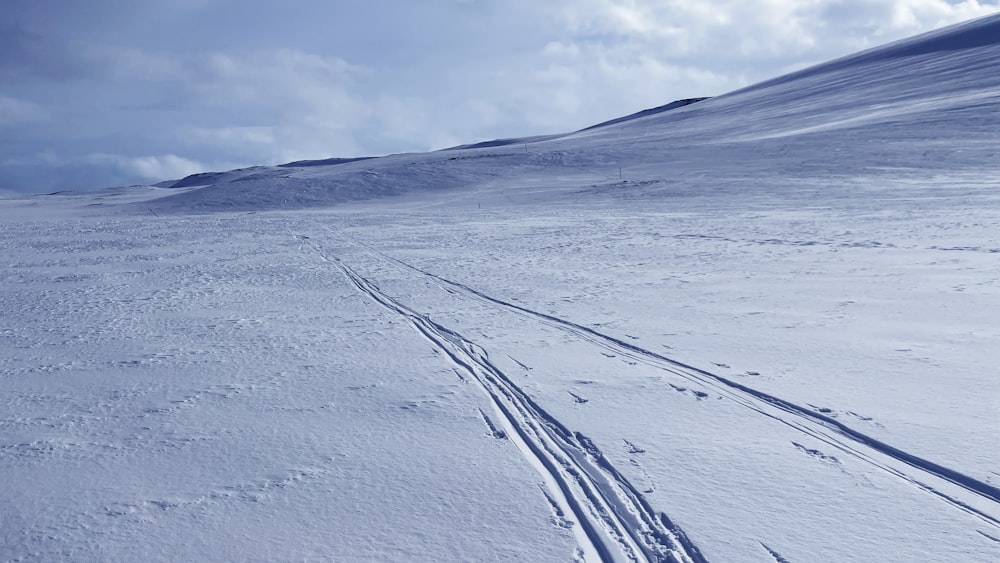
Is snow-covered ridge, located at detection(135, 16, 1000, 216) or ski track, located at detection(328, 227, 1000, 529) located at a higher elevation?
snow-covered ridge, located at detection(135, 16, 1000, 216)

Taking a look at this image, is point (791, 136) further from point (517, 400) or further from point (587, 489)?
→ point (587, 489)

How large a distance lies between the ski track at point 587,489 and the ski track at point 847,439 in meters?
1.24

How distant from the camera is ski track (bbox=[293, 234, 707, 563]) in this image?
3.24 metres

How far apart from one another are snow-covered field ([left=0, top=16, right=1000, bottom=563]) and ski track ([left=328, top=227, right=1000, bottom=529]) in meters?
0.02

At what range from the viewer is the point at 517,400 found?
205 inches

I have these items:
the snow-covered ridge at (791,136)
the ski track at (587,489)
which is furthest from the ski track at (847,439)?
the snow-covered ridge at (791,136)

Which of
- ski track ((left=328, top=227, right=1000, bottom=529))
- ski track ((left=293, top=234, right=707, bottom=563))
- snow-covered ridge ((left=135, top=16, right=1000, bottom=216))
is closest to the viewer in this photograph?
ski track ((left=293, top=234, right=707, bottom=563))

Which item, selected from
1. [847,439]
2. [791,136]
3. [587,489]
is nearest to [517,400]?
[587,489]

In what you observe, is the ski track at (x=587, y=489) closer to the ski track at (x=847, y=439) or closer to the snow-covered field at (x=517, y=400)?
the snow-covered field at (x=517, y=400)

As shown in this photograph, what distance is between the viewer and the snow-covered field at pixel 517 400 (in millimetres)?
3414

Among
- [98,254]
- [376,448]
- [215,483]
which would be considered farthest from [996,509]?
[98,254]

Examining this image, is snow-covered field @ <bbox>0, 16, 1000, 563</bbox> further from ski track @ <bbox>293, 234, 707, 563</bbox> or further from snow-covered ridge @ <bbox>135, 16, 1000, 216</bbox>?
snow-covered ridge @ <bbox>135, 16, 1000, 216</bbox>

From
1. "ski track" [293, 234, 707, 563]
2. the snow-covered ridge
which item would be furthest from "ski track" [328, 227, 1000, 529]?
the snow-covered ridge

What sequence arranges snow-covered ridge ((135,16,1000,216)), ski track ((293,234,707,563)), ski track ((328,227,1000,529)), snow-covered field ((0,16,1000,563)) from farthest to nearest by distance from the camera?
1. snow-covered ridge ((135,16,1000,216))
2. ski track ((328,227,1000,529))
3. snow-covered field ((0,16,1000,563))
4. ski track ((293,234,707,563))
